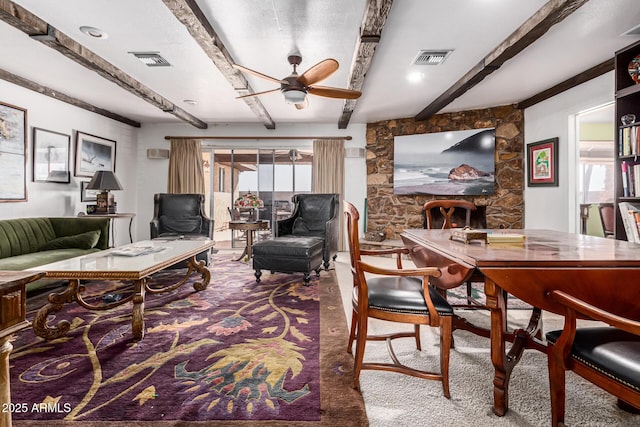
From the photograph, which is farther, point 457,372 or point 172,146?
point 172,146

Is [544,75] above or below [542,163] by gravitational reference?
above

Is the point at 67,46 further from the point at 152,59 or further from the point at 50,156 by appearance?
the point at 50,156

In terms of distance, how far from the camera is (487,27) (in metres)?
2.66

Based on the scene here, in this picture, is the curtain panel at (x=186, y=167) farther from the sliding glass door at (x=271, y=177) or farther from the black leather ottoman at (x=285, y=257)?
the black leather ottoman at (x=285, y=257)

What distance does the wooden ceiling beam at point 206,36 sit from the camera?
2.24 m

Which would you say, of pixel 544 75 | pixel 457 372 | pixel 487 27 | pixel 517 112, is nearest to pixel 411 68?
pixel 487 27

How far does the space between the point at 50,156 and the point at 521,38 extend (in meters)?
5.40

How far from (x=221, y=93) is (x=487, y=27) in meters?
3.16

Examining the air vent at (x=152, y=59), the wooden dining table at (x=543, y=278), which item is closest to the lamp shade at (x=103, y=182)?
the air vent at (x=152, y=59)

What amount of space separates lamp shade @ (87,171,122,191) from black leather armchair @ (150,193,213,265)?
573mm

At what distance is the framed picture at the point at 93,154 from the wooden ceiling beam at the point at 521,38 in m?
5.14

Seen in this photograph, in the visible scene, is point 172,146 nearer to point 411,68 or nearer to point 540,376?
point 411,68

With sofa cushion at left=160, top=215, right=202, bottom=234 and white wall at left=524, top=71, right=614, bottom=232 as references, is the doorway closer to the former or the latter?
white wall at left=524, top=71, right=614, bottom=232

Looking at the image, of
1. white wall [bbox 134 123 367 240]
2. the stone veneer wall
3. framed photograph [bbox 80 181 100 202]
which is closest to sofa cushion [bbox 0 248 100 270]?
framed photograph [bbox 80 181 100 202]
